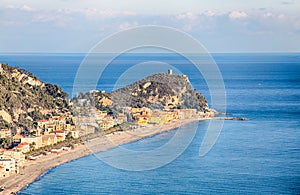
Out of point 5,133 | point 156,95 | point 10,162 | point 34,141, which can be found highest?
point 156,95

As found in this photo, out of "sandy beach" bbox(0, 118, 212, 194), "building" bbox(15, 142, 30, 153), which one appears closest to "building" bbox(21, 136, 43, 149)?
"building" bbox(15, 142, 30, 153)

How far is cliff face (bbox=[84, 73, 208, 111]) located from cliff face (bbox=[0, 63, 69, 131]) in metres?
1.70

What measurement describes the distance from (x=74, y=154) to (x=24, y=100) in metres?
5.55

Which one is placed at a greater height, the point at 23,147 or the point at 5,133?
the point at 5,133

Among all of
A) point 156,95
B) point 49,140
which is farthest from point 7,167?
point 156,95

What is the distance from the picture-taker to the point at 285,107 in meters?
28.7

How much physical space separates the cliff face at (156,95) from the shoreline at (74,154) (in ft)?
8.79

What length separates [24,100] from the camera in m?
22.7

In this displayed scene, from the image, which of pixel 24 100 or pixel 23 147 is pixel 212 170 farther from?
pixel 24 100

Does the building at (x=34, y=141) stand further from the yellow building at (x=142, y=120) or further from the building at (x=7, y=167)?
the yellow building at (x=142, y=120)

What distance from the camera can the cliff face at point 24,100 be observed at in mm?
21016

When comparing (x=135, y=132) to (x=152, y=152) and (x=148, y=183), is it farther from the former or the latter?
(x=148, y=183)

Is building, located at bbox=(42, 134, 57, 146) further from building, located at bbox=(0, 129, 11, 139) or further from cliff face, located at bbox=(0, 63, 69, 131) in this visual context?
cliff face, located at bbox=(0, 63, 69, 131)

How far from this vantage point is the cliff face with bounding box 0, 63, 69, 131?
827 inches
